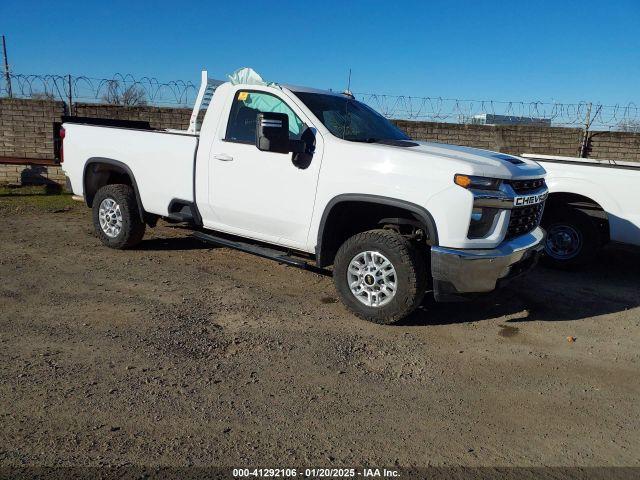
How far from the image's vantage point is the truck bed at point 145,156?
6.12 meters

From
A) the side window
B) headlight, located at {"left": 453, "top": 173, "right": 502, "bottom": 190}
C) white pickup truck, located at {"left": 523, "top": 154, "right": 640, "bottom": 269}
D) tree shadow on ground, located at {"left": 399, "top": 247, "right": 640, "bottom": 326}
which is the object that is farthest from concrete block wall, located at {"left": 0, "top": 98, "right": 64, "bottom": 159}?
headlight, located at {"left": 453, "top": 173, "right": 502, "bottom": 190}

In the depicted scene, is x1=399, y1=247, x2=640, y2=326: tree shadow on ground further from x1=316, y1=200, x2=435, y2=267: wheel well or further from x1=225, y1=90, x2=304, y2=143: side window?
x1=225, y1=90, x2=304, y2=143: side window

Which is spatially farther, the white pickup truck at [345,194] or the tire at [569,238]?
the tire at [569,238]

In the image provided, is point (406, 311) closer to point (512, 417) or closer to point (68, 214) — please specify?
point (512, 417)

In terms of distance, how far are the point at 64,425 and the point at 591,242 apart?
20.4 feet

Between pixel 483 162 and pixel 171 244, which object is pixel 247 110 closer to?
pixel 483 162

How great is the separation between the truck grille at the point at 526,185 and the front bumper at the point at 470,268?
0.48 m

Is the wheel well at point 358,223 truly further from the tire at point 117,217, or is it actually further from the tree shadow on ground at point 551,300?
the tire at point 117,217

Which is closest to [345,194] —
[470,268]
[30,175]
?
→ [470,268]

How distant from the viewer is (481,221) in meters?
4.56

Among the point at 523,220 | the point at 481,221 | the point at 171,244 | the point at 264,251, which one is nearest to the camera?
the point at 481,221

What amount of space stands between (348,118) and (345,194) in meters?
1.17

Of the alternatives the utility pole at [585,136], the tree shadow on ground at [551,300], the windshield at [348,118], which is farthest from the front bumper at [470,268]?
the utility pole at [585,136]

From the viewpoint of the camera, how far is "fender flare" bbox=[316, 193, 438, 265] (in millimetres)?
4570
